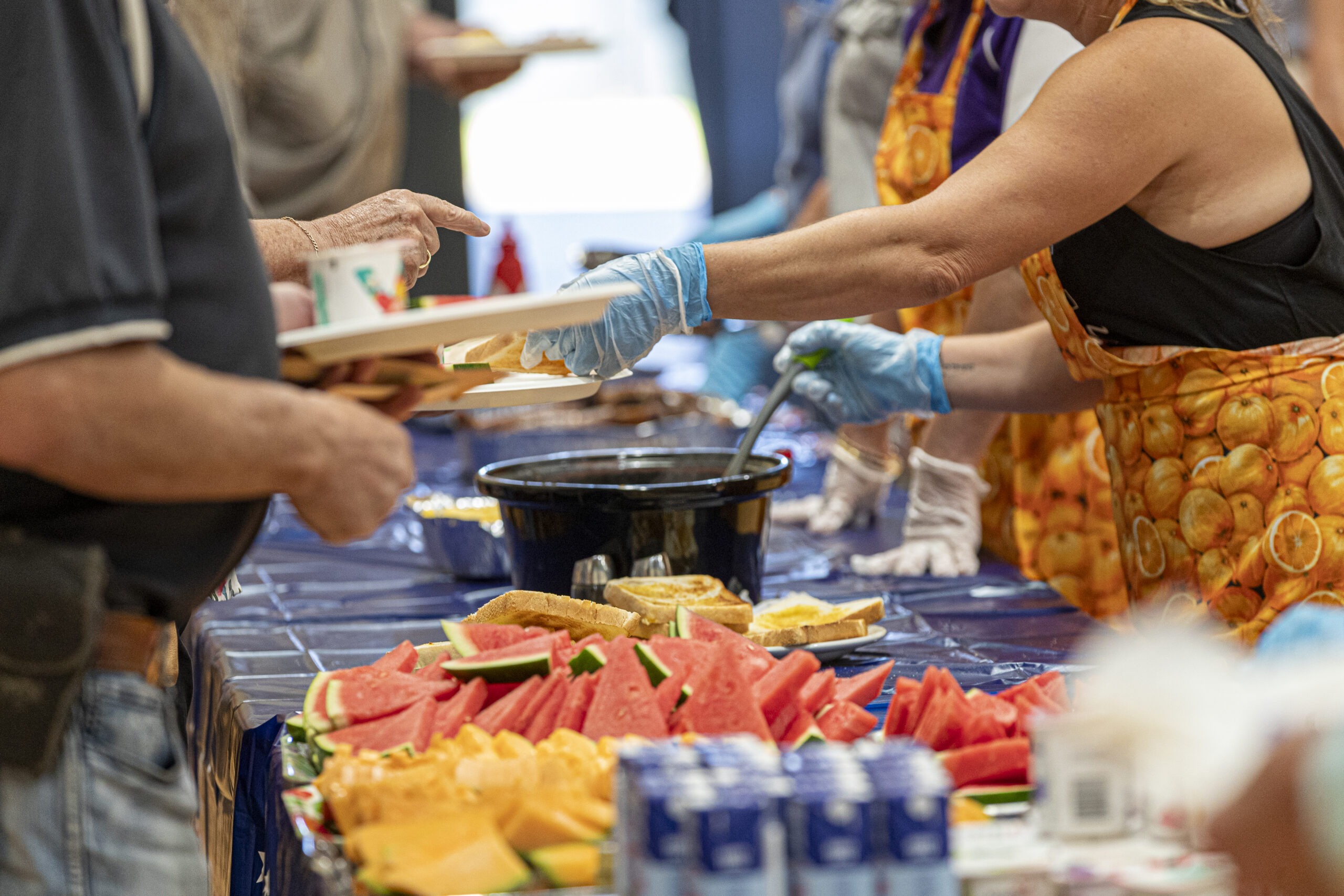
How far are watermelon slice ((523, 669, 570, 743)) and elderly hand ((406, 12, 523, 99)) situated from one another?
3.77 meters

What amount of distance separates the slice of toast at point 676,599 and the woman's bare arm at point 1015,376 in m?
0.69

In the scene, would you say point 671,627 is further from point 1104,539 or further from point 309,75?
point 309,75

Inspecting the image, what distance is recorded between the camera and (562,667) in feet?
4.08

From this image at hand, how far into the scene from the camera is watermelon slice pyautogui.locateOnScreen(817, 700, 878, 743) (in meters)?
1.15

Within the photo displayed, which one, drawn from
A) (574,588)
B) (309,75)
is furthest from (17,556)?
(309,75)

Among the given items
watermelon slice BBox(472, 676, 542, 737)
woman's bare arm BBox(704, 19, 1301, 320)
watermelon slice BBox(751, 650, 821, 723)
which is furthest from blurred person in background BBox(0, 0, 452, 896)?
woman's bare arm BBox(704, 19, 1301, 320)

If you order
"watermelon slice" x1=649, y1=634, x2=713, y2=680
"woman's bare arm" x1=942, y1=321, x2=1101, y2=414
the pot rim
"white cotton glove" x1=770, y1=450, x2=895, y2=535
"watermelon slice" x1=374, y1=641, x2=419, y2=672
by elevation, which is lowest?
"white cotton glove" x1=770, y1=450, x2=895, y2=535

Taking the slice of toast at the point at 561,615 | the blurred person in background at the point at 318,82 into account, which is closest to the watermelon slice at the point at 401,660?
the slice of toast at the point at 561,615

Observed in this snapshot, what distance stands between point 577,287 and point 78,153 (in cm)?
Answer: 76

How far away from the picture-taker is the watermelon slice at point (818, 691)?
3.89 feet

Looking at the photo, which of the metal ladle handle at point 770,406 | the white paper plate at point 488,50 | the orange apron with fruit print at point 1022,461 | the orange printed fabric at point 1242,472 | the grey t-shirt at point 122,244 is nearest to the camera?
the grey t-shirt at point 122,244

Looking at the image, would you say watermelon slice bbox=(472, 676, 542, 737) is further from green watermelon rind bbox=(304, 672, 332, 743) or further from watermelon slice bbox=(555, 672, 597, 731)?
green watermelon rind bbox=(304, 672, 332, 743)

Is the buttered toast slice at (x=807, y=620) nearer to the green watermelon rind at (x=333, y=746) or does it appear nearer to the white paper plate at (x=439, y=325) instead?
the green watermelon rind at (x=333, y=746)

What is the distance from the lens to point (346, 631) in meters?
1.88
